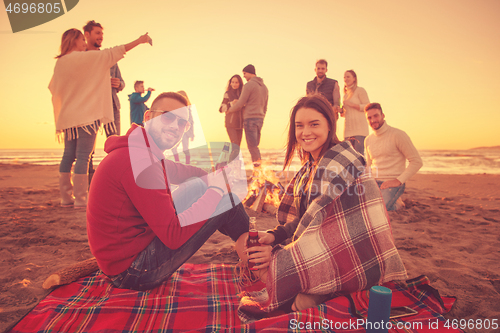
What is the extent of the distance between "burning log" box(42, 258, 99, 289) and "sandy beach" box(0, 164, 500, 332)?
0.28 feet

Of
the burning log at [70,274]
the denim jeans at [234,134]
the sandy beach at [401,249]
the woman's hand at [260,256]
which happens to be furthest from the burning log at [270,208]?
the burning log at [70,274]

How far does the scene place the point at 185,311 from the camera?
78.5 inches

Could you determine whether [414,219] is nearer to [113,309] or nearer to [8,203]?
[113,309]

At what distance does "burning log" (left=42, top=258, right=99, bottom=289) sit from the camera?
7.19 feet

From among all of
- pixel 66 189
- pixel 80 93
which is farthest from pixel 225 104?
pixel 66 189

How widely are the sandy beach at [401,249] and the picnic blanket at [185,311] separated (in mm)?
179

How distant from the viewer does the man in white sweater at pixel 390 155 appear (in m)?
4.56

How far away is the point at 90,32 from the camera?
4.38 m

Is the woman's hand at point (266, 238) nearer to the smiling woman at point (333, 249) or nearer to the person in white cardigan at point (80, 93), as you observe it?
the smiling woman at point (333, 249)

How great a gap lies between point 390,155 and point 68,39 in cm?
565

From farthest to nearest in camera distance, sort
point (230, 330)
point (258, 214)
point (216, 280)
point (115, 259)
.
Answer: point (258, 214)
point (216, 280)
point (115, 259)
point (230, 330)

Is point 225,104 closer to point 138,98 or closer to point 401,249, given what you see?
point 138,98

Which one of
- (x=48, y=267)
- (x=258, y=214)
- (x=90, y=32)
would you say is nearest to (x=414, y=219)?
(x=258, y=214)

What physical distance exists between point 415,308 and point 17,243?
13.5 ft
